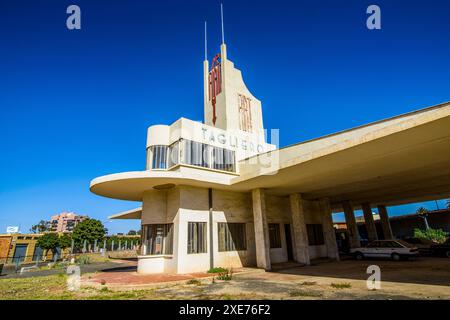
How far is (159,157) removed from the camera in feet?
53.3

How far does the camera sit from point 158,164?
1611cm

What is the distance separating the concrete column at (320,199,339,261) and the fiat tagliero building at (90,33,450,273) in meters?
0.08

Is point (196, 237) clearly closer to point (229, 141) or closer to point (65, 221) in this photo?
point (229, 141)

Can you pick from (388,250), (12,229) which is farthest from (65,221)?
(388,250)

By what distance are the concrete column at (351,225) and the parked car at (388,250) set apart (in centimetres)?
405

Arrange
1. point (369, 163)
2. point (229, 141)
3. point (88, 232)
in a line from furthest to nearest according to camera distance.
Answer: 1. point (88, 232)
2. point (229, 141)
3. point (369, 163)

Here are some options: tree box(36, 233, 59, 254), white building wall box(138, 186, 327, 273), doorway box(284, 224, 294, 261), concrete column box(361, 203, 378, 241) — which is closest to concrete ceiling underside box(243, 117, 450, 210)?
white building wall box(138, 186, 327, 273)

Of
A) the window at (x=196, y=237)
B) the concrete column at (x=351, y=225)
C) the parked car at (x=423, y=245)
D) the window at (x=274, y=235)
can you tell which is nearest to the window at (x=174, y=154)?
the window at (x=196, y=237)

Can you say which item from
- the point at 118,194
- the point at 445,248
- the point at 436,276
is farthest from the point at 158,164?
the point at 445,248

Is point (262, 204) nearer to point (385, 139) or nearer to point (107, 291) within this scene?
point (385, 139)

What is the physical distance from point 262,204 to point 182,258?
5.92 m

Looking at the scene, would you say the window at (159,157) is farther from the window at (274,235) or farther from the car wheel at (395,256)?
the car wheel at (395,256)

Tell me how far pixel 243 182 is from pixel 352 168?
5.95m
